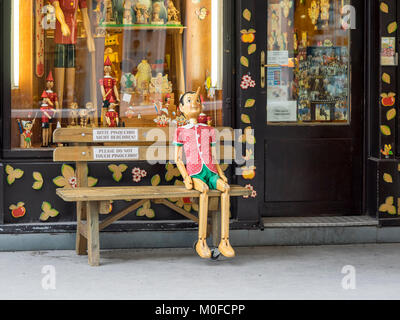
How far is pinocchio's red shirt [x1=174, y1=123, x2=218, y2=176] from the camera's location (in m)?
5.73

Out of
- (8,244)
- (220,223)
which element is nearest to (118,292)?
(220,223)

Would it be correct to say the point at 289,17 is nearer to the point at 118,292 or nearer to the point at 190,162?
the point at 190,162

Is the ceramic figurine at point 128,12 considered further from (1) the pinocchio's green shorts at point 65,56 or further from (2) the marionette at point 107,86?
(1) the pinocchio's green shorts at point 65,56

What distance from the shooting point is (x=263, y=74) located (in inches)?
257

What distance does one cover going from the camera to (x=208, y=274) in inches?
212

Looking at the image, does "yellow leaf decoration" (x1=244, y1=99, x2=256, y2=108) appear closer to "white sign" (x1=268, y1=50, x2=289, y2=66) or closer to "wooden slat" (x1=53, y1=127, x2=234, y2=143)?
"wooden slat" (x1=53, y1=127, x2=234, y2=143)

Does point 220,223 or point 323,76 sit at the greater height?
point 323,76

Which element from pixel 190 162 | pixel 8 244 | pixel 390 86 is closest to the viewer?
pixel 190 162

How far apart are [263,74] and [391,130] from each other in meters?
1.37

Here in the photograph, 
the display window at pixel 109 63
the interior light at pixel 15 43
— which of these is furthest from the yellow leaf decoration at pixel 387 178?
the interior light at pixel 15 43

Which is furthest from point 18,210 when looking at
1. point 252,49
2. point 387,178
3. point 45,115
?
point 387,178

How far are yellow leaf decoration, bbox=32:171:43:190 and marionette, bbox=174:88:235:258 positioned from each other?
140cm

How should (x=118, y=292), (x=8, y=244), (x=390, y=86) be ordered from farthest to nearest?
(x=390, y=86), (x=8, y=244), (x=118, y=292)

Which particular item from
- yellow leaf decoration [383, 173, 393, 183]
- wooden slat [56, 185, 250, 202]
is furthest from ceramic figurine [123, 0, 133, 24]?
yellow leaf decoration [383, 173, 393, 183]
